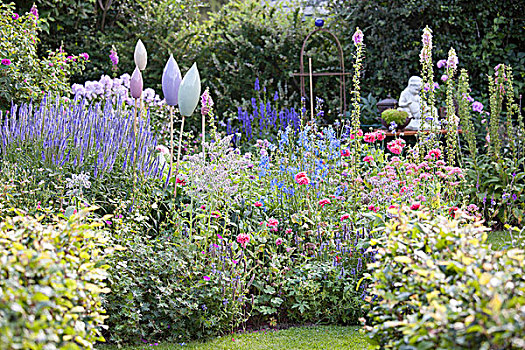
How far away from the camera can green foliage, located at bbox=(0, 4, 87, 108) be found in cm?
483

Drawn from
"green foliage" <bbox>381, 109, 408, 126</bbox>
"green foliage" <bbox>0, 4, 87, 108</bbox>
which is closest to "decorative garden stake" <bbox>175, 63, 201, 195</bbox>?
"green foliage" <bbox>0, 4, 87, 108</bbox>

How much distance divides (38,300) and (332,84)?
662cm

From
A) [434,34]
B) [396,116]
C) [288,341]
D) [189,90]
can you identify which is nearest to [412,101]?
[396,116]

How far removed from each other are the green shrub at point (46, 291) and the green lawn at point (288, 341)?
107cm

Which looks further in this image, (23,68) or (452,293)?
(23,68)

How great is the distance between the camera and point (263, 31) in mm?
7828

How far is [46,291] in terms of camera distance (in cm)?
150

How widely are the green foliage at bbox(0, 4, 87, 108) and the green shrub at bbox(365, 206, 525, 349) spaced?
377 cm

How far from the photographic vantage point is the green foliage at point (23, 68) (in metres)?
4.83

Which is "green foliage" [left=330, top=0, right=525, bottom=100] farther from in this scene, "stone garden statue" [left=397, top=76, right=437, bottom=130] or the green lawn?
the green lawn

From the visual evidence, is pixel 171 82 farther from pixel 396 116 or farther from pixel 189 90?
pixel 396 116

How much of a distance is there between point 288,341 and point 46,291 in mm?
→ 1891

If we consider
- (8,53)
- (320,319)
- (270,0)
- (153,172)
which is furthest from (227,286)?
(270,0)

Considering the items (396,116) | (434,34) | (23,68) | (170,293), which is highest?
(434,34)
